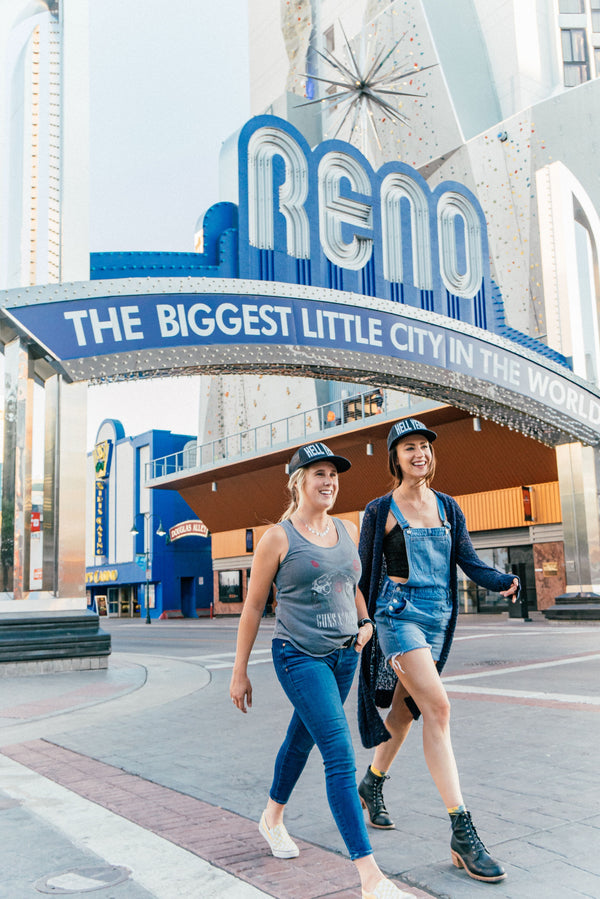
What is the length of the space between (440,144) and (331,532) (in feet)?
98.9

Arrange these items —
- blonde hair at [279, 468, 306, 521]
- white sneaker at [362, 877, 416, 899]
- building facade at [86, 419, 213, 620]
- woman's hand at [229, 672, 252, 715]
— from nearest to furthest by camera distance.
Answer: white sneaker at [362, 877, 416, 899] < woman's hand at [229, 672, 252, 715] < blonde hair at [279, 468, 306, 521] < building facade at [86, 419, 213, 620]

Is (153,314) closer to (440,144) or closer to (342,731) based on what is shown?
(342,731)

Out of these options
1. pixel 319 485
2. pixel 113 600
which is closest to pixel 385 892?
pixel 319 485

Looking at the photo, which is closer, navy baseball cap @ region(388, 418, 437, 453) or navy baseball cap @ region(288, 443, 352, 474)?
navy baseball cap @ region(288, 443, 352, 474)

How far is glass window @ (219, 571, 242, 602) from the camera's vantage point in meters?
40.0

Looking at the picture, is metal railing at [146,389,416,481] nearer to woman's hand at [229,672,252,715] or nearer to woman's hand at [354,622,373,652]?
woman's hand at [354,622,373,652]

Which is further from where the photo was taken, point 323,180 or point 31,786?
point 323,180

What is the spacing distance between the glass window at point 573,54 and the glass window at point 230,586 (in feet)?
87.3

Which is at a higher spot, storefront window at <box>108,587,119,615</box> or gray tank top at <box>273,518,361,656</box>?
gray tank top at <box>273,518,361,656</box>

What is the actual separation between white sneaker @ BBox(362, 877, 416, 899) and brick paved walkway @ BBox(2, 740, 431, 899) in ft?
0.61

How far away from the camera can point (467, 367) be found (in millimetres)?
15828

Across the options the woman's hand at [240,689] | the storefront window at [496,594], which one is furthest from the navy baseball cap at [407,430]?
the storefront window at [496,594]

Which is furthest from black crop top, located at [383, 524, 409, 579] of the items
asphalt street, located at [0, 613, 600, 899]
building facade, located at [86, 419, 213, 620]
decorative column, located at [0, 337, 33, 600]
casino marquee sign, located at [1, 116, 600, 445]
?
building facade, located at [86, 419, 213, 620]

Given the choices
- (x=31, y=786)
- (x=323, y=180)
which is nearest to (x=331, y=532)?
(x=31, y=786)
